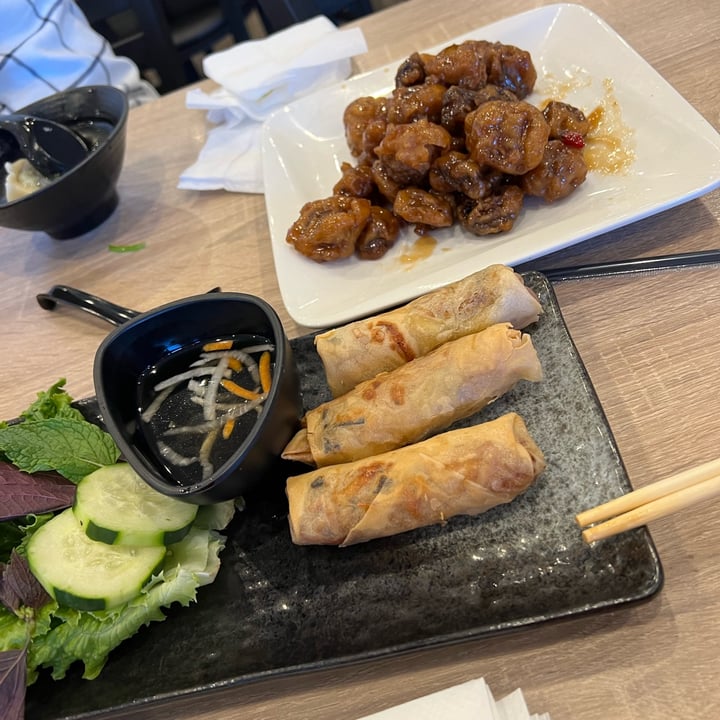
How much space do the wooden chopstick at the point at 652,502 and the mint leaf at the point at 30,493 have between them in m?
1.26

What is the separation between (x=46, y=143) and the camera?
94.6 inches

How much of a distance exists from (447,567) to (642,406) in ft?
2.07

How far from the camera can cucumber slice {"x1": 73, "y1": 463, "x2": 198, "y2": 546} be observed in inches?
56.7

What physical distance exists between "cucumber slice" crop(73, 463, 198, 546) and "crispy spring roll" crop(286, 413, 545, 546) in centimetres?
29

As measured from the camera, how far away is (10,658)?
1.41 metres

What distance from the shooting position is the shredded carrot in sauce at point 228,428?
1.53 m

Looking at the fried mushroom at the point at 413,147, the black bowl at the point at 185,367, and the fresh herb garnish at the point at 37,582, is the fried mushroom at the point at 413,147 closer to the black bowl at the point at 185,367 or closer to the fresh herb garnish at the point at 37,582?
the black bowl at the point at 185,367

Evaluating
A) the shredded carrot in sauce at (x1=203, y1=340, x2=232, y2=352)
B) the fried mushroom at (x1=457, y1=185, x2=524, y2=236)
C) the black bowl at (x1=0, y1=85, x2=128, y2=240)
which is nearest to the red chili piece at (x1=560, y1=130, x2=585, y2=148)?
the fried mushroom at (x1=457, y1=185, x2=524, y2=236)

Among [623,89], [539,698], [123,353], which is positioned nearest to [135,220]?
[123,353]

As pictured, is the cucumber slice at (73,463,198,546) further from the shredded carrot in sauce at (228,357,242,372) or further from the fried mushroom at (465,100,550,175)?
the fried mushroom at (465,100,550,175)

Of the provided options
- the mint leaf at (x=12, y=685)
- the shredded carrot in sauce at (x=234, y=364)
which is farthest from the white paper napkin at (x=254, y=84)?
Answer: the mint leaf at (x=12, y=685)

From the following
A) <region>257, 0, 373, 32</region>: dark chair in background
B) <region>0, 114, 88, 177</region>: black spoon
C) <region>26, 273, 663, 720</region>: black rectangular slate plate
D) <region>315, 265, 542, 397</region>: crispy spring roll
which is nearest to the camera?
<region>26, 273, 663, 720</region>: black rectangular slate plate

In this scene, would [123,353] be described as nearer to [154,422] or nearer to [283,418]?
[154,422]

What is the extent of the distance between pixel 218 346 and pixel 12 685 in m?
0.89
